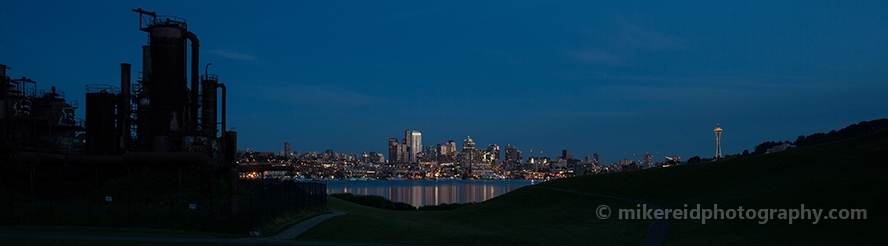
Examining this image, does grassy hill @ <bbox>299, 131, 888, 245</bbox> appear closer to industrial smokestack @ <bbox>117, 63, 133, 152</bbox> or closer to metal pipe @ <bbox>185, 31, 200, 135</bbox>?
metal pipe @ <bbox>185, 31, 200, 135</bbox>

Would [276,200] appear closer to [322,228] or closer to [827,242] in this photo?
[322,228]

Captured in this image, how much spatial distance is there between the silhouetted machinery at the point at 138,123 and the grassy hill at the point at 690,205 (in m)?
13.3

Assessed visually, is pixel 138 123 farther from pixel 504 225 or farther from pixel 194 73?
pixel 504 225

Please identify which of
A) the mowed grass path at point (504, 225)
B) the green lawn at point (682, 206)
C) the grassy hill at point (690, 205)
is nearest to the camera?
the mowed grass path at point (504, 225)

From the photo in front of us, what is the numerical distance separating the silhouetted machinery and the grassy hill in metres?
13.3

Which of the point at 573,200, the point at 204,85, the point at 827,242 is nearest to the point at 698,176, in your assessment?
the point at 573,200

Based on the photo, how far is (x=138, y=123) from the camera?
56594 mm

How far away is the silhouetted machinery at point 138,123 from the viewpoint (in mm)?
51219

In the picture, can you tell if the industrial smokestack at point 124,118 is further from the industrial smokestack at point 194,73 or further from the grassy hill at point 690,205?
the grassy hill at point 690,205

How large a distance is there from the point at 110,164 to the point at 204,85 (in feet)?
63.0

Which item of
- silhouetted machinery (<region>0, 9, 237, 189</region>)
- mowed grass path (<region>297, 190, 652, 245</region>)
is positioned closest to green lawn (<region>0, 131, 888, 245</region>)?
mowed grass path (<region>297, 190, 652, 245</region>)

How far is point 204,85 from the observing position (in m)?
69.8

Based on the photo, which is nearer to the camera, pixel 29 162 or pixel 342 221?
pixel 342 221

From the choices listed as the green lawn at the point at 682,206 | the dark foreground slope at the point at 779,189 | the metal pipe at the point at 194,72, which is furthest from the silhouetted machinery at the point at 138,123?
the dark foreground slope at the point at 779,189
